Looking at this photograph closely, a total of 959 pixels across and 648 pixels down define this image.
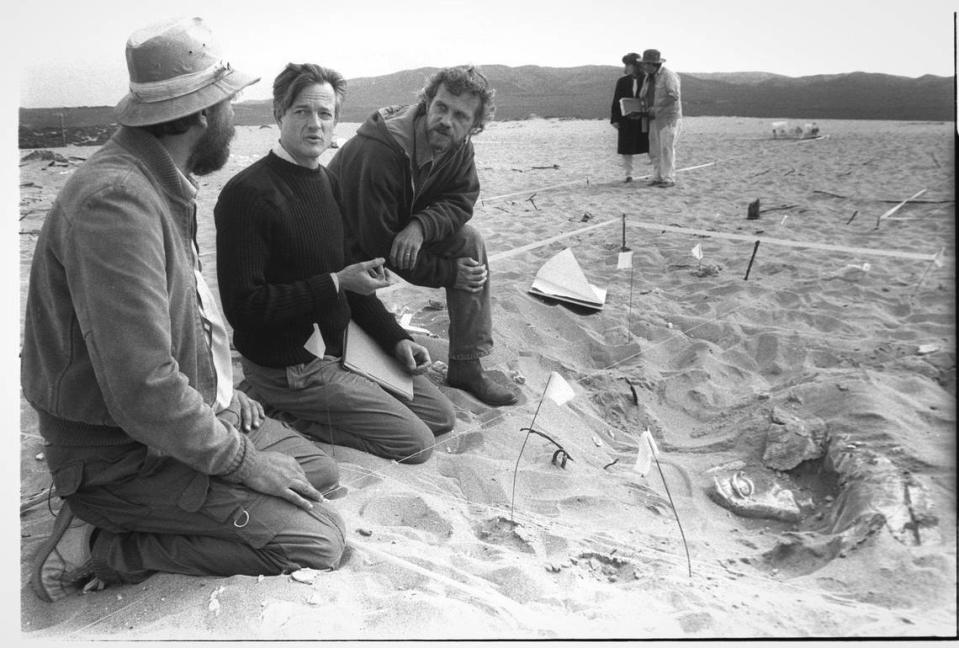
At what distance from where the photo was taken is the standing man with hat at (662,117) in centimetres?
290

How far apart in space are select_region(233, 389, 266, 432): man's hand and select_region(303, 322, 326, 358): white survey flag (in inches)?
11.2

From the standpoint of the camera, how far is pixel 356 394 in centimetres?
238

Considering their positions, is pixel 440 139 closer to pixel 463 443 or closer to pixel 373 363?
pixel 373 363

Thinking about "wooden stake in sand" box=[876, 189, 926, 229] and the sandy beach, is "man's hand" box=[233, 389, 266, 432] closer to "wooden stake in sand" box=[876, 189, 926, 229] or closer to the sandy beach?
the sandy beach

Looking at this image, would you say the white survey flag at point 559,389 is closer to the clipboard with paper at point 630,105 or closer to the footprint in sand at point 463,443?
the footprint in sand at point 463,443

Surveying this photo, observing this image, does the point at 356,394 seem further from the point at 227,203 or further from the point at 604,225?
the point at 604,225

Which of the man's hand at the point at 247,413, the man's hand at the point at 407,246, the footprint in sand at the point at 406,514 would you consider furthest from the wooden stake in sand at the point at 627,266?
the man's hand at the point at 247,413

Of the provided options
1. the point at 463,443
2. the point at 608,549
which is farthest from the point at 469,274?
the point at 608,549

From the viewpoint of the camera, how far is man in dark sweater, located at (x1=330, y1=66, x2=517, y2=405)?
2.48 m

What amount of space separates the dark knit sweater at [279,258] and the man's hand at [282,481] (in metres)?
0.45

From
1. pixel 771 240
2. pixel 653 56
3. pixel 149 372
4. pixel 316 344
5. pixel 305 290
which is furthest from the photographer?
pixel 771 240

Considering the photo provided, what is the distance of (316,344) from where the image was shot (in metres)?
2.32

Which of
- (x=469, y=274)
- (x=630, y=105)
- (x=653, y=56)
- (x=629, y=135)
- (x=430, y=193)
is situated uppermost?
(x=653, y=56)

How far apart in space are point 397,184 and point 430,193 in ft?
0.60
